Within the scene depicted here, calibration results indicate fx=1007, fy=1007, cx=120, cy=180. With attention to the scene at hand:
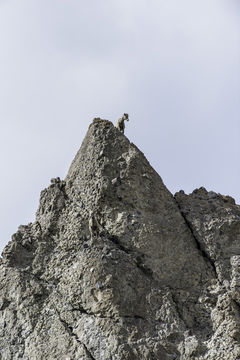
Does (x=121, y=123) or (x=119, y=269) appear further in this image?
(x=121, y=123)

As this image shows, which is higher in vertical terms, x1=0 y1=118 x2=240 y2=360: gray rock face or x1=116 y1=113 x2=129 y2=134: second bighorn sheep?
x1=116 y1=113 x2=129 y2=134: second bighorn sheep

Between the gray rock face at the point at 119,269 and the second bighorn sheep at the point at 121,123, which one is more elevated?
the second bighorn sheep at the point at 121,123

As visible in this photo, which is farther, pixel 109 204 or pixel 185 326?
pixel 109 204

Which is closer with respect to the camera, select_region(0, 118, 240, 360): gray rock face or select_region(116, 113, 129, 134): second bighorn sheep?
select_region(0, 118, 240, 360): gray rock face

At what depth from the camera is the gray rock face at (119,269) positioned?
2189 centimetres

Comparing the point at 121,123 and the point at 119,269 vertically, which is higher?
the point at 121,123

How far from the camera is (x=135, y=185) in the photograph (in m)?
24.5

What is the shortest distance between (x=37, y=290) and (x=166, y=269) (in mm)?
3057

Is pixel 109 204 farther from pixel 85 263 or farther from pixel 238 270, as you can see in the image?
pixel 238 270

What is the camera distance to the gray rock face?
21.9 meters

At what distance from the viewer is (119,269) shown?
22938 millimetres

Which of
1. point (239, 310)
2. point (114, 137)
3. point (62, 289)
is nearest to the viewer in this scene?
point (239, 310)

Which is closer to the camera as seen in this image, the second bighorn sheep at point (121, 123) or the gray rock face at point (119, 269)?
the gray rock face at point (119, 269)

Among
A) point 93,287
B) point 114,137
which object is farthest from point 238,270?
point 114,137
